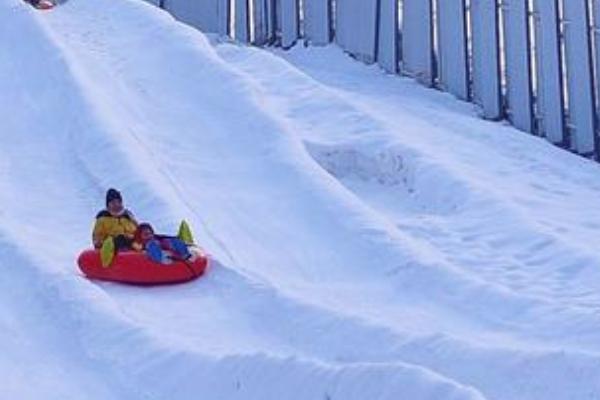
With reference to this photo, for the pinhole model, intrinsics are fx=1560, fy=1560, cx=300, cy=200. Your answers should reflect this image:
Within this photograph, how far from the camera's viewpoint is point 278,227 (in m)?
12.2

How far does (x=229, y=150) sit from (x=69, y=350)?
230 inches

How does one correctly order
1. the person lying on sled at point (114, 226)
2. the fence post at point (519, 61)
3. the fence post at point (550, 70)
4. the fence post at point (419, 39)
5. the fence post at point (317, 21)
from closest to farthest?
the person lying on sled at point (114, 226) < the fence post at point (550, 70) < the fence post at point (519, 61) < the fence post at point (419, 39) < the fence post at point (317, 21)

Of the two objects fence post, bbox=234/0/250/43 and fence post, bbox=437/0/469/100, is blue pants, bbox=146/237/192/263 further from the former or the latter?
fence post, bbox=234/0/250/43

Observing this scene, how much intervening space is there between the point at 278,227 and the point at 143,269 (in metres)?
1.82

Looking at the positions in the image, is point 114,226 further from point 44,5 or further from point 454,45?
point 44,5

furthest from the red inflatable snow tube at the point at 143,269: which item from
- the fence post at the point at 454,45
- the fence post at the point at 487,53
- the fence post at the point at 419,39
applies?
the fence post at the point at 419,39

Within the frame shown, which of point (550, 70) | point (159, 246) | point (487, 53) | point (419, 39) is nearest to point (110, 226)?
point (159, 246)

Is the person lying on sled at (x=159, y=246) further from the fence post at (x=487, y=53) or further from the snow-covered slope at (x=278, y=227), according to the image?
→ the fence post at (x=487, y=53)

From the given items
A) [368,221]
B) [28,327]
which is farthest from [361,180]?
[28,327]

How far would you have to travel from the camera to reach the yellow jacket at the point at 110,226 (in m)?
10.9

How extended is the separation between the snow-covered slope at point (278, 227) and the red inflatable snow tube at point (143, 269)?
0.10 meters

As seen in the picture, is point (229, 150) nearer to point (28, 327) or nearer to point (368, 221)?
point (368, 221)

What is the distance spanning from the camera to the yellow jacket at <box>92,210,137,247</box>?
1091 centimetres

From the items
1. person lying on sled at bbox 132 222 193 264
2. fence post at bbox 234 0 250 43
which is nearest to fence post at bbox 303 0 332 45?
fence post at bbox 234 0 250 43
